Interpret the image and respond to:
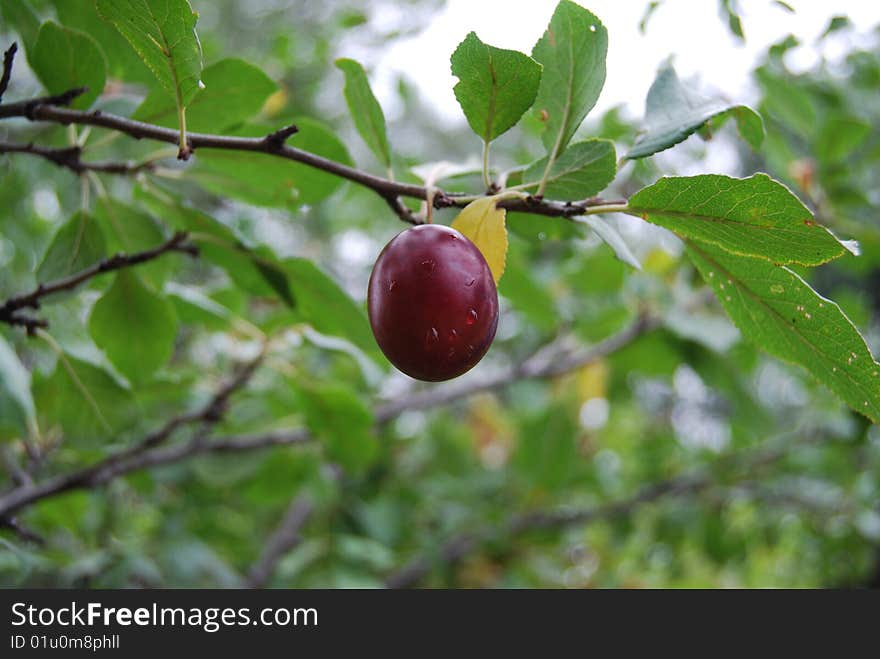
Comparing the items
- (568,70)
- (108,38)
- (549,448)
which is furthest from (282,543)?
(568,70)

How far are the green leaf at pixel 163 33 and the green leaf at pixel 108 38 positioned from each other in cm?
34

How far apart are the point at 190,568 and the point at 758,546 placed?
7.33 feet

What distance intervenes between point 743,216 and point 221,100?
596mm

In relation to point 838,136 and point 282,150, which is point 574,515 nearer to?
point 838,136

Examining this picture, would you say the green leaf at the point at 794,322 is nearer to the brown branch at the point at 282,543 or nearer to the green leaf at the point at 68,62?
the green leaf at the point at 68,62

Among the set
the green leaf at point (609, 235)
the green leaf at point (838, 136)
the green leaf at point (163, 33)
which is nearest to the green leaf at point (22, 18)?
the green leaf at point (163, 33)

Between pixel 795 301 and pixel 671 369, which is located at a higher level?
pixel 671 369

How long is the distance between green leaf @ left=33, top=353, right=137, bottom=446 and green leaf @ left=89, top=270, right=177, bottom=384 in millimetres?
31

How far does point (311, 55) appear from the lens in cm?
222

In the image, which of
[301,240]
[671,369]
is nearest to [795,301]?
[671,369]

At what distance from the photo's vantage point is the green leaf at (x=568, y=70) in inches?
27.4

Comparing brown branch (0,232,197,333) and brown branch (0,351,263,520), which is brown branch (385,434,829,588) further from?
brown branch (0,232,197,333)

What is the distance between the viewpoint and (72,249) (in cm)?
99

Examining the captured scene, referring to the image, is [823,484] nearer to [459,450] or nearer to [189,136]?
[459,450]
